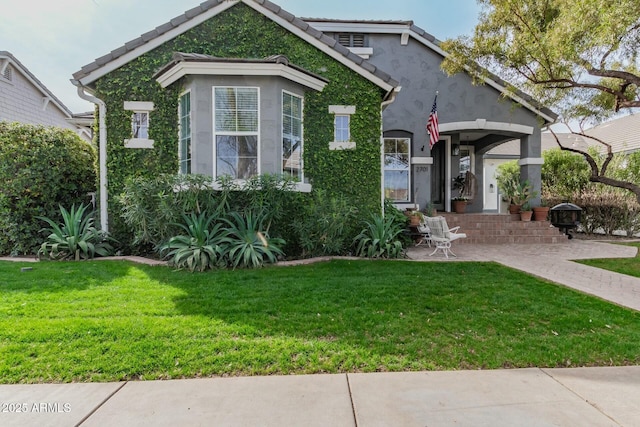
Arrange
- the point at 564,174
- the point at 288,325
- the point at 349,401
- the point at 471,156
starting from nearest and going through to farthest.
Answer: the point at 349,401 < the point at 288,325 < the point at 471,156 < the point at 564,174

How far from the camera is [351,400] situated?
2.54 metres

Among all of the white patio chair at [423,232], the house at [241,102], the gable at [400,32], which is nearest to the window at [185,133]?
the house at [241,102]

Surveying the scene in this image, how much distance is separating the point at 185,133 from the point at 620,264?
1024cm

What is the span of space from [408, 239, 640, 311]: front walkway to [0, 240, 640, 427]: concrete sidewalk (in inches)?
117

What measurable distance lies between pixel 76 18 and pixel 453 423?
11.5 m

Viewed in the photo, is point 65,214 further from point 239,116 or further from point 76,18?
point 76,18

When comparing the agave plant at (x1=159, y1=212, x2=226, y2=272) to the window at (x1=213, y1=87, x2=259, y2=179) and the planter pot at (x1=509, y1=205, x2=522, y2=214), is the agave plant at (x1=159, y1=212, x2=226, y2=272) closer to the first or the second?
the window at (x1=213, y1=87, x2=259, y2=179)

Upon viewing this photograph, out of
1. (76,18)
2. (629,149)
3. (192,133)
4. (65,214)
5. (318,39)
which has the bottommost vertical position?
(65,214)

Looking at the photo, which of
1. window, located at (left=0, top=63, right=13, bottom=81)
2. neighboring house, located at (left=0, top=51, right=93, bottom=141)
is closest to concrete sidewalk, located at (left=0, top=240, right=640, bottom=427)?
neighboring house, located at (left=0, top=51, right=93, bottom=141)

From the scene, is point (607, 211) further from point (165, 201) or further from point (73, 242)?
point (73, 242)

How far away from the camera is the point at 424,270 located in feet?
21.1

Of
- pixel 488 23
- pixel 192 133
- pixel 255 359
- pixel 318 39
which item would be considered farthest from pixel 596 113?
pixel 255 359

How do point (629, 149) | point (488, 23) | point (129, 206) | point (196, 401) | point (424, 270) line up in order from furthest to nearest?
1. point (629, 149)
2. point (488, 23)
3. point (129, 206)
4. point (424, 270)
5. point (196, 401)

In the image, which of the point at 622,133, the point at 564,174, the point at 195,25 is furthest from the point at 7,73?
the point at 622,133
